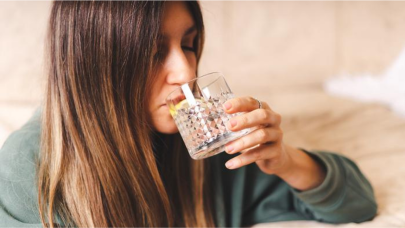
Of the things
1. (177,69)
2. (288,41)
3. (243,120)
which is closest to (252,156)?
(243,120)

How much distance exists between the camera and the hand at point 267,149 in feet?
2.06

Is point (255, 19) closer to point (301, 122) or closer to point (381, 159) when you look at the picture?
point (301, 122)

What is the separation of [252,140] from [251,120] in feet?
0.13

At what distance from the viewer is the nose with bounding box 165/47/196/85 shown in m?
0.74

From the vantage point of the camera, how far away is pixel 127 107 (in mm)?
783

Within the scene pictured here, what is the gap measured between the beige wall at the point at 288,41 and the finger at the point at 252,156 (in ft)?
2.49

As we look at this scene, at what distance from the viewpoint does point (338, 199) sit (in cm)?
86

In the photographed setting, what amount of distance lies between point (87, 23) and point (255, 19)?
105 cm

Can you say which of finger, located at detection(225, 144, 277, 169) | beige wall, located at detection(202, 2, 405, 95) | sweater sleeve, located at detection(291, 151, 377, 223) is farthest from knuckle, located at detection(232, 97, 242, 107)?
beige wall, located at detection(202, 2, 405, 95)

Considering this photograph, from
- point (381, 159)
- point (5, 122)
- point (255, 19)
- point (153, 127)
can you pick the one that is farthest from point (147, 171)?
point (255, 19)

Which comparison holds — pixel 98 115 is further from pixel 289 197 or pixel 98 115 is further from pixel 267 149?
pixel 289 197

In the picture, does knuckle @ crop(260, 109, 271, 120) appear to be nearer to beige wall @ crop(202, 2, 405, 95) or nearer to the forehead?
the forehead

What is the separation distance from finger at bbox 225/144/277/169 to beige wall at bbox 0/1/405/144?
29.9 inches

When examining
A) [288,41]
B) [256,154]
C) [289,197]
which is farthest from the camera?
[288,41]
